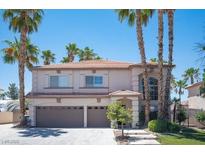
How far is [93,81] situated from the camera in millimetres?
27469

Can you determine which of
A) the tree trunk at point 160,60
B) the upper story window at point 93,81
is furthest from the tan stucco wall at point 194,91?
the tree trunk at point 160,60

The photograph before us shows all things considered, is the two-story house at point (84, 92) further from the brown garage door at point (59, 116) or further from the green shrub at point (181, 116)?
the green shrub at point (181, 116)

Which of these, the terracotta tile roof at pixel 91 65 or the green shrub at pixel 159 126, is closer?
the green shrub at pixel 159 126

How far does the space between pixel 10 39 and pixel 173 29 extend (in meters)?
14.2

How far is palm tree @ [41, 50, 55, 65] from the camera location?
40312mm

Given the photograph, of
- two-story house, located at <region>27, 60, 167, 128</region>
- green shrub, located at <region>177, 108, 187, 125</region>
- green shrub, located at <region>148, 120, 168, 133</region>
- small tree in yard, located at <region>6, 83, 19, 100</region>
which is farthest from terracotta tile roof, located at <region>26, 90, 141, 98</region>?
small tree in yard, located at <region>6, 83, 19, 100</region>

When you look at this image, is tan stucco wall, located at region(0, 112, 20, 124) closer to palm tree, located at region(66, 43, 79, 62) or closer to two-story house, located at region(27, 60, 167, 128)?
two-story house, located at region(27, 60, 167, 128)

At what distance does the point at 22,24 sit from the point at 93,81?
6.99m

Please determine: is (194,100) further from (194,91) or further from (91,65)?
(91,65)

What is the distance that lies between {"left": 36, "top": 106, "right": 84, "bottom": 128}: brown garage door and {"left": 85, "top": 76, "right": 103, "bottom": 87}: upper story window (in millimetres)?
2223

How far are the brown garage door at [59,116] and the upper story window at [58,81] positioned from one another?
2.03 m

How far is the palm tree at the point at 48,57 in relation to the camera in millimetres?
40312
